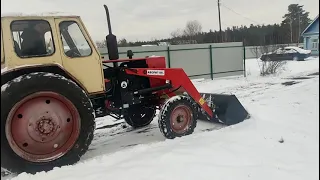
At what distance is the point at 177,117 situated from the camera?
4.95m

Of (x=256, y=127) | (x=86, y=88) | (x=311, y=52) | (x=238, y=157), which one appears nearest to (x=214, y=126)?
(x=256, y=127)

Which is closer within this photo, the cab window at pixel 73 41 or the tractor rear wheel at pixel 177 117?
the cab window at pixel 73 41

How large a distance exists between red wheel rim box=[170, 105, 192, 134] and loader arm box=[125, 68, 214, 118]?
360mm

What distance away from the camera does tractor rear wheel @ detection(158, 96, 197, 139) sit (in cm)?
474

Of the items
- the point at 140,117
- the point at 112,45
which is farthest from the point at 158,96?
the point at 112,45

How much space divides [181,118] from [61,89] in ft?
6.97

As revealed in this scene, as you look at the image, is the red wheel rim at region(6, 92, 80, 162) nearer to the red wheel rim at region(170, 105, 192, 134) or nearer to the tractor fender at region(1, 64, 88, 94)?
the tractor fender at region(1, 64, 88, 94)

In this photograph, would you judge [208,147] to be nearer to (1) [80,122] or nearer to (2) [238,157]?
(2) [238,157]

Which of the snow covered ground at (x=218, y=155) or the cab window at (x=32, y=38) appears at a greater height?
the cab window at (x=32, y=38)

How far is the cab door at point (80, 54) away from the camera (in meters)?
3.88

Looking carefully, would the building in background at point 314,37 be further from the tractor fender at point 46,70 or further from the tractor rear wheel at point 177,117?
the tractor rear wheel at point 177,117

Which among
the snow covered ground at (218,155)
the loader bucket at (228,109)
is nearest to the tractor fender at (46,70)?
the snow covered ground at (218,155)

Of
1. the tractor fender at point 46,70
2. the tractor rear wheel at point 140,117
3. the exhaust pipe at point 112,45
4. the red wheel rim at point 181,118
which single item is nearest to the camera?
the tractor fender at point 46,70

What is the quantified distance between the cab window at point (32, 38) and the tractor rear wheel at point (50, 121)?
13.8 inches
